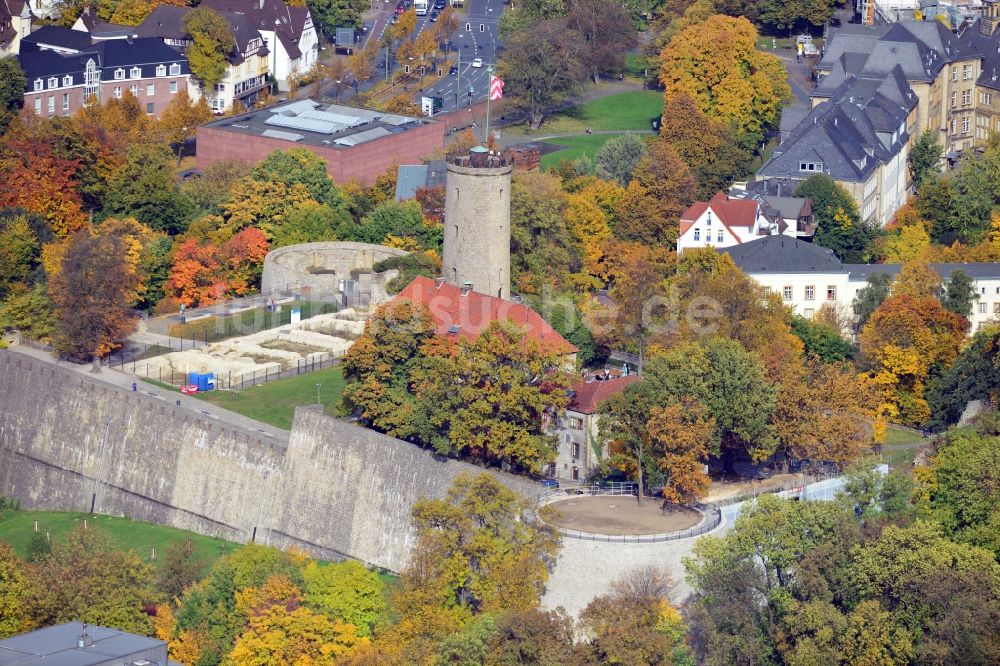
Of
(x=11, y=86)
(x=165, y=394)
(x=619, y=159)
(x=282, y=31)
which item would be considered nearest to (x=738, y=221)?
(x=619, y=159)

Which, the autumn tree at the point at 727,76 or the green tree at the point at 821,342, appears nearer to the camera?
the green tree at the point at 821,342

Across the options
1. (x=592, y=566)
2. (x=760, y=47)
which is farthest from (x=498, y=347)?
(x=760, y=47)

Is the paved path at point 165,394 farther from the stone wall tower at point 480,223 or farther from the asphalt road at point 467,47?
the asphalt road at point 467,47

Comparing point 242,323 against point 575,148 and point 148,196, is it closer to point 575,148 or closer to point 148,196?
point 148,196

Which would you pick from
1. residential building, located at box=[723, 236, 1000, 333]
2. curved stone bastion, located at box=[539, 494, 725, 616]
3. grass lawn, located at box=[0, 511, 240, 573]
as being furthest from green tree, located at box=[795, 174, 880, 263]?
grass lawn, located at box=[0, 511, 240, 573]

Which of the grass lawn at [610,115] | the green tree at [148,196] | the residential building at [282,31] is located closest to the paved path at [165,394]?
the green tree at [148,196]

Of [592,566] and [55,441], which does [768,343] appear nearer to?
[592,566]

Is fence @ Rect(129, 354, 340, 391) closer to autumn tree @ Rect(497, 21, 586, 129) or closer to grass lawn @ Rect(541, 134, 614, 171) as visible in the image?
grass lawn @ Rect(541, 134, 614, 171)
